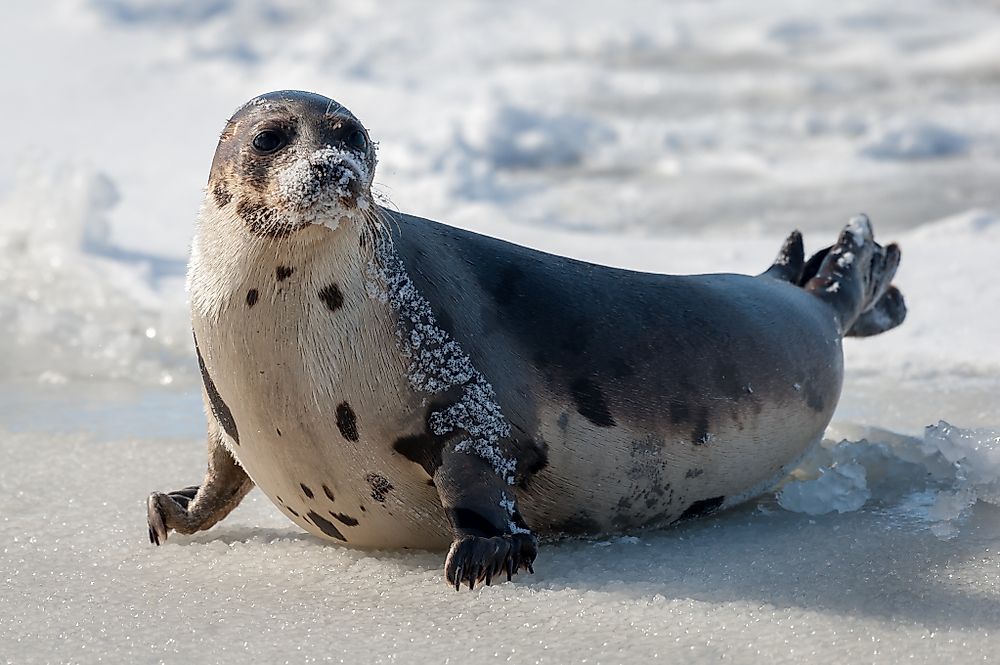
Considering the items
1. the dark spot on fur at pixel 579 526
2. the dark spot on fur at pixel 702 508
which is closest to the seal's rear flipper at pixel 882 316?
the dark spot on fur at pixel 702 508

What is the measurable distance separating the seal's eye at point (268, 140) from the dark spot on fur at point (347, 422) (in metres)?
0.47

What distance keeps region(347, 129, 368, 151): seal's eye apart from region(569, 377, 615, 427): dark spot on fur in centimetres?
62

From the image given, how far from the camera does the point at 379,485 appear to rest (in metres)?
2.68

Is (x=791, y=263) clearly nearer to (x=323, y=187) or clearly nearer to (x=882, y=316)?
(x=882, y=316)

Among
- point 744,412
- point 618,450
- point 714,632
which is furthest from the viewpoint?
point 744,412

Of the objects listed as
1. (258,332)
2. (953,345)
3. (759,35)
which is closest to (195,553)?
(258,332)

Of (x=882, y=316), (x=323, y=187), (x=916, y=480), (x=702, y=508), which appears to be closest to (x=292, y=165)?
(x=323, y=187)

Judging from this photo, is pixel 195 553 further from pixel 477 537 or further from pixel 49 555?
pixel 477 537

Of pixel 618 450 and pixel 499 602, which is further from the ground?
pixel 618 450

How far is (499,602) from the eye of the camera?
8.27 feet

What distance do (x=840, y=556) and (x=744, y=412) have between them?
1.43ft

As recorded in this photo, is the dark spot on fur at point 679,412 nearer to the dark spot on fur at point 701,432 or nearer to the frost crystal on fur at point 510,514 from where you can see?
the dark spot on fur at point 701,432

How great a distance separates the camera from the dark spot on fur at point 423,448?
266cm

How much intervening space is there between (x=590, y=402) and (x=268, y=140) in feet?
2.62
